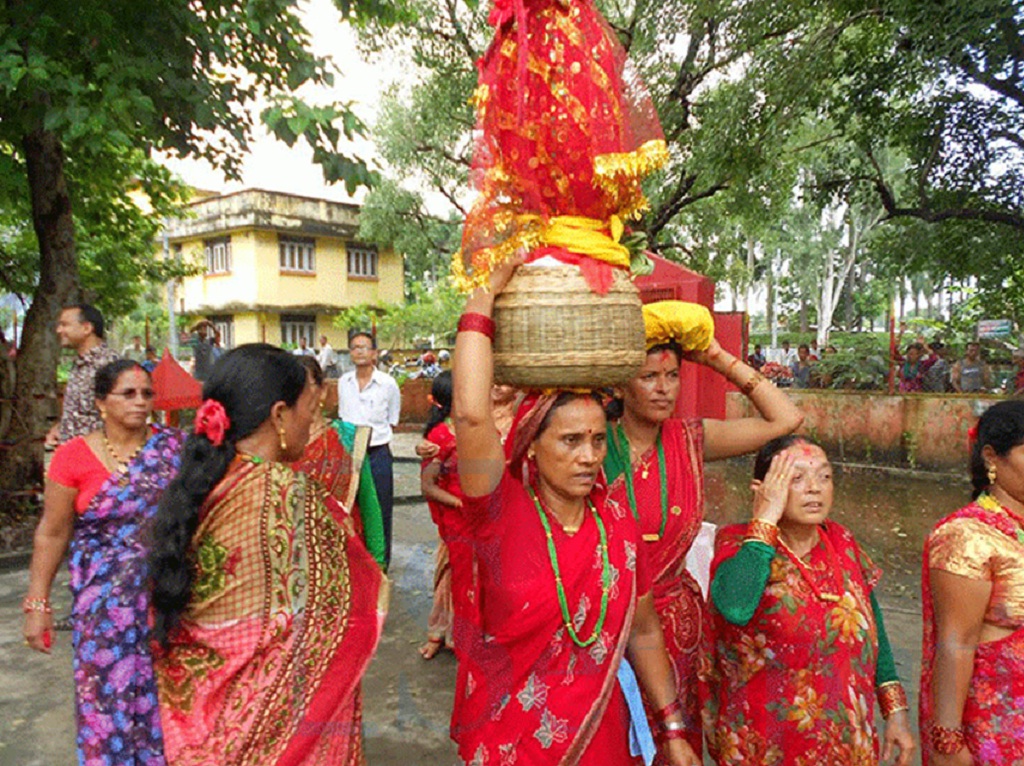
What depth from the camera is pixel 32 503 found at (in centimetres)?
733

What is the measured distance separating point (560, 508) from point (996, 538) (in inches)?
53.3

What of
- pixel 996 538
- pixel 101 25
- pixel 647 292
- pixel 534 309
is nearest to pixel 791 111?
pixel 647 292

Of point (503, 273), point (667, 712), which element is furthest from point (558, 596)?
point (503, 273)

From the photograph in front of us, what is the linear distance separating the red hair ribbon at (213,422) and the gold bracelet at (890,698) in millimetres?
2153

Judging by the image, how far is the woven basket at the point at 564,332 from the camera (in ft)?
5.68

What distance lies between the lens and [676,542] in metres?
2.50

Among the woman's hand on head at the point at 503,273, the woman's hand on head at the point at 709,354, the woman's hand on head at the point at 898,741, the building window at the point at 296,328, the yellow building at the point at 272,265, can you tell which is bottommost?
the woman's hand on head at the point at 898,741

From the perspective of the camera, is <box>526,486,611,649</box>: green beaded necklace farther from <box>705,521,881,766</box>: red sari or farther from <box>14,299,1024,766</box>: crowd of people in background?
<box>705,521,881,766</box>: red sari

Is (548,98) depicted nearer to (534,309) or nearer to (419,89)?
(534,309)

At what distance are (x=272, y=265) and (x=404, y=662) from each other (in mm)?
23901

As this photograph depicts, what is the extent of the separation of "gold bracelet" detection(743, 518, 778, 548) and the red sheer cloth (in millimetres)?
953

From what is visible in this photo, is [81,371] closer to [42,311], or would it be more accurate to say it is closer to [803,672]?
[42,311]

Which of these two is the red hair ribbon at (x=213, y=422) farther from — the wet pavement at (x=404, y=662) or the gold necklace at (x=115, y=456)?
the wet pavement at (x=404, y=662)

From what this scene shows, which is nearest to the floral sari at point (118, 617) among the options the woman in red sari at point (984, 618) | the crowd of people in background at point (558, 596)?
the crowd of people in background at point (558, 596)
